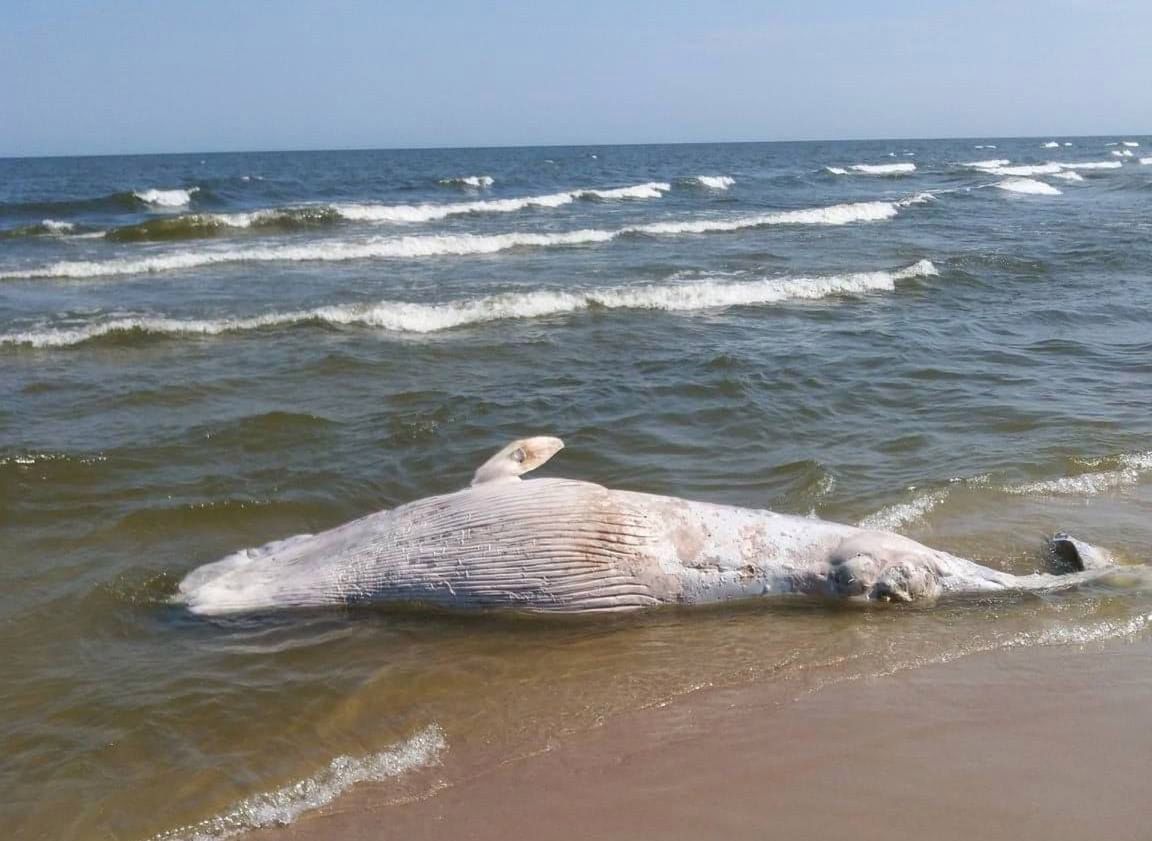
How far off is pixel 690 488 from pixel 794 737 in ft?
11.2

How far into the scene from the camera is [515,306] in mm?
15188

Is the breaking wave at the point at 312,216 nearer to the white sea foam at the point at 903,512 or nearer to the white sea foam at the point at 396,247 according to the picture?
the white sea foam at the point at 396,247

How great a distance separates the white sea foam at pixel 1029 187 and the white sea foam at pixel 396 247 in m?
15.3

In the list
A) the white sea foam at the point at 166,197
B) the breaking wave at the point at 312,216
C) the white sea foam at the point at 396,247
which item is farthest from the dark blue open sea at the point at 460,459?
the white sea foam at the point at 166,197

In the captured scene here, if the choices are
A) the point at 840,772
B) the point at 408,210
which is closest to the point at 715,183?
the point at 408,210

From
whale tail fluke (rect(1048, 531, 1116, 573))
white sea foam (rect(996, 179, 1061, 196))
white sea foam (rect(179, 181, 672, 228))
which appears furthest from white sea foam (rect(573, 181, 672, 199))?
whale tail fluke (rect(1048, 531, 1116, 573))

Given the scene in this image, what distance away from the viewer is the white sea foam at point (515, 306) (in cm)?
1361

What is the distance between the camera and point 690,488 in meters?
7.96

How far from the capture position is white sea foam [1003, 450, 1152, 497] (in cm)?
774

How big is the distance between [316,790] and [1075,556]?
4694mm

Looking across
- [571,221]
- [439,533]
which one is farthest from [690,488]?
[571,221]

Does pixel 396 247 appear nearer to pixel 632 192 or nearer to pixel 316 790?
pixel 316 790

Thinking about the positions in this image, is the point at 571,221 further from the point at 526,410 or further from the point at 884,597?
the point at 884,597

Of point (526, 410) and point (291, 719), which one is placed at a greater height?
point (526, 410)
